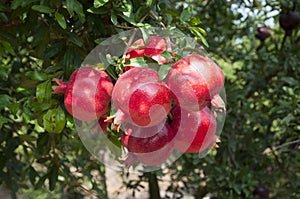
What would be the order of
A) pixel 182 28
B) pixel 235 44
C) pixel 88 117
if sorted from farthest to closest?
1. pixel 235 44
2. pixel 182 28
3. pixel 88 117

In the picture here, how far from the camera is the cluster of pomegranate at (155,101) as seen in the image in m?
0.80

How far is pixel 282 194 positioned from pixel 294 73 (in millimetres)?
643

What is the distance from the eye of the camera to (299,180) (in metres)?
2.48

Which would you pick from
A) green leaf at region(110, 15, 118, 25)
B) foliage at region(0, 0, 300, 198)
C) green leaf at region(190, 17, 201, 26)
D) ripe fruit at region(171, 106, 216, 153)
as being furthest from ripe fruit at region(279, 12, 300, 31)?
ripe fruit at region(171, 106, 216, 153)

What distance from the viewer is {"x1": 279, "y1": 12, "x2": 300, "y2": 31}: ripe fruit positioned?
2127 mm

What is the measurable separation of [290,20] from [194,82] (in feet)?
4.73

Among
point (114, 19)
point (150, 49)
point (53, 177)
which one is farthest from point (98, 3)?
point (53, 177)

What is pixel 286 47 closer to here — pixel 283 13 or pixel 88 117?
pixel 283 13

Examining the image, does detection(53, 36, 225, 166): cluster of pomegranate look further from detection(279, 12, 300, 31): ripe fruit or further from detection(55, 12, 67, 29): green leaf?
detection(279, 12, 300, 31): ripe fruit

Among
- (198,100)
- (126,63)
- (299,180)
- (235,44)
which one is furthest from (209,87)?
(235,44)

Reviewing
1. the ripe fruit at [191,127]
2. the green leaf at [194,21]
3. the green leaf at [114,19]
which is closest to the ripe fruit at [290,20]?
the green leaf at [194,21]

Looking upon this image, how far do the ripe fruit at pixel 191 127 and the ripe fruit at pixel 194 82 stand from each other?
0.03 m

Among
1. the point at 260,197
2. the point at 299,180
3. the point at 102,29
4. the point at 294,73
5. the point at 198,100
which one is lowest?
the point at 299,180

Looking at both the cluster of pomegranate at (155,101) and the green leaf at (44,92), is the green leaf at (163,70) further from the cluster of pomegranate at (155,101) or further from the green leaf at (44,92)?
the green leaf at (44,92)
